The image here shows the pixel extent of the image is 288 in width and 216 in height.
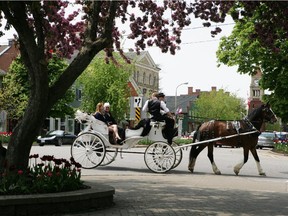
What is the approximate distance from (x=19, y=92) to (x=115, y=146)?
39.5 m

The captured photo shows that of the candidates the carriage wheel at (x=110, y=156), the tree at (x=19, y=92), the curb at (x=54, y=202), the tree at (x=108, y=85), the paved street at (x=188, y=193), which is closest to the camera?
the curb at (x=54, y=202)

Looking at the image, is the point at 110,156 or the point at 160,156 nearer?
the point at 160,156

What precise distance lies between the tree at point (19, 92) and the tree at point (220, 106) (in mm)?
55739

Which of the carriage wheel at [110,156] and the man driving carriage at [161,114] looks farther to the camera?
the carriage wheel at [110,156]

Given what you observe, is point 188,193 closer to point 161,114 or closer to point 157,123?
point 157,123

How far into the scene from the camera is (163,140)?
15.5 metres

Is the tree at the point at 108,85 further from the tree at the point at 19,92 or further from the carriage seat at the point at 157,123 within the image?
the carriage seat at the point at 157,123

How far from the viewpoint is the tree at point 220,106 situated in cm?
10806

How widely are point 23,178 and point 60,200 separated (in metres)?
0.76

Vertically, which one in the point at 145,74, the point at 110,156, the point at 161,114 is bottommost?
the point at 110,156

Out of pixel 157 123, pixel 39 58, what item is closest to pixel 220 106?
pixel 157 123

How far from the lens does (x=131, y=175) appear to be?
14.5m

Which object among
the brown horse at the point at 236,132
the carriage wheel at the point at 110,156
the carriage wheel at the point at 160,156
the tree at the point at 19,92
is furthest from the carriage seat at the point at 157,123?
the tree at the point at 19,92

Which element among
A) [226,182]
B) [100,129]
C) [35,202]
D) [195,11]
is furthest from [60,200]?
[100,129]
